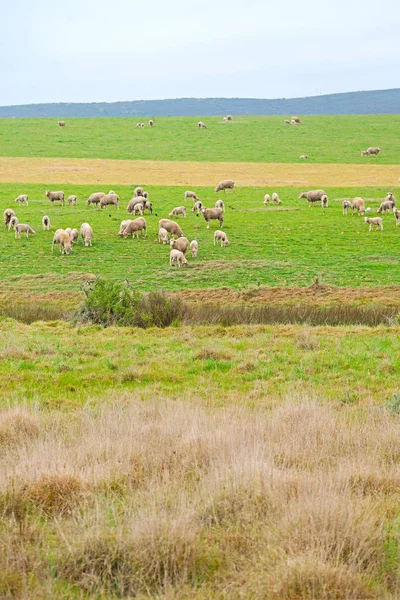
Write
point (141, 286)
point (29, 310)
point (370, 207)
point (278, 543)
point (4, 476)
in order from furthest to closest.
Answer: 1. point (370, 207)
2. point (141, 286)
3. point (29, 310)
4. point (4, 476)
5. point (278, 543)

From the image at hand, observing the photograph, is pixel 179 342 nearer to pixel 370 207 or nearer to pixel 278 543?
pixel 278 543

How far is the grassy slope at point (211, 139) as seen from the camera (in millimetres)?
82312

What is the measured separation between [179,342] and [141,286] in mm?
11003

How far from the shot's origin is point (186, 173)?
70188 millimetres

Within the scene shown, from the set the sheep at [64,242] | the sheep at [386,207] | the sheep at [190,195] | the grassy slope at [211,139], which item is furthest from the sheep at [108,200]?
the grassy slope at [211,139]

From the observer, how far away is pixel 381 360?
13953 millimetres

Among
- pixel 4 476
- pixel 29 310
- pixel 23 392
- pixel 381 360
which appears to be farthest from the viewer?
pixel 29 310

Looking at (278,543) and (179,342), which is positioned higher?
(278,543)

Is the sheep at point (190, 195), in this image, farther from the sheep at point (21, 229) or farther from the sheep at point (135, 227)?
the sheep at point (21, 229)

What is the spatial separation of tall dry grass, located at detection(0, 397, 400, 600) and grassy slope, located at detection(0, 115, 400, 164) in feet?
242

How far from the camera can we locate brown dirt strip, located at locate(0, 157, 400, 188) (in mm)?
63812

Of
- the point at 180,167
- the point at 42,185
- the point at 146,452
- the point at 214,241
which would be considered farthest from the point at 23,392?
the point at 180,167

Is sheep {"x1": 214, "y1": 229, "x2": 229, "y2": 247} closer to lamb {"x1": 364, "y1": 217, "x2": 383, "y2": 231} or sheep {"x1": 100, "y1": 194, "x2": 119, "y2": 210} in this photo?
lamb {"x1": 364, "y1": 217, "x2": 383, "y2": 231}

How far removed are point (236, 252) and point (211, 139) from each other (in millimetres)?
63175
